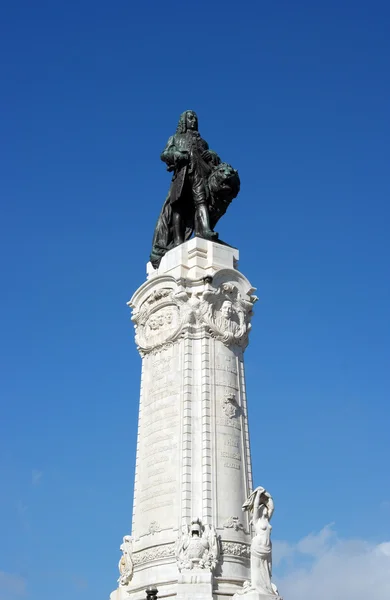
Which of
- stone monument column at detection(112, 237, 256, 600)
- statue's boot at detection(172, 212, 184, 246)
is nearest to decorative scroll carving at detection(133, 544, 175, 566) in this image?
stone monument column at detection(112, 237, 256, 600)

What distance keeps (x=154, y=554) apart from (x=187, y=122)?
15.4m

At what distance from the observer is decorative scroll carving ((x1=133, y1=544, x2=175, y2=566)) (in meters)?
19.3

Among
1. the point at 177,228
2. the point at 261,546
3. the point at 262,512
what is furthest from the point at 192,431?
the point at 177,228

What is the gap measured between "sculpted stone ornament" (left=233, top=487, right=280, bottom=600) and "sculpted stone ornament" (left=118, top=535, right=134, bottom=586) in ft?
12.1

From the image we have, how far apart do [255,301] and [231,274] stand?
1280 millimetres

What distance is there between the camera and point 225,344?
2211cm

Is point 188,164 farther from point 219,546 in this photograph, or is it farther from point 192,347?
point 219,546

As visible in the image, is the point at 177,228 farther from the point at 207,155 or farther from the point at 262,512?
the point at 262,512

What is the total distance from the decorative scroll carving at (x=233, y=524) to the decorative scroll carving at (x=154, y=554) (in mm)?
1539

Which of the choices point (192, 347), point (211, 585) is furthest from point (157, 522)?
point (192, 347)

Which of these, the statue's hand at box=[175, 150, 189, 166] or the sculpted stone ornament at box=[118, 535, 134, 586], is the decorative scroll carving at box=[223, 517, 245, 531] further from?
the statue's hand at box=[175, 150, 189, 166]

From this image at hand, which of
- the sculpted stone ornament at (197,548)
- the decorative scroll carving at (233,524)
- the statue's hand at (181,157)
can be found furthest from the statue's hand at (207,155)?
the sculpted stone ornament at (197,548)

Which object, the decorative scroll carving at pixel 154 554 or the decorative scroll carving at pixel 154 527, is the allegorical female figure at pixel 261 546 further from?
the decorative scroll carving at pixel 154 527

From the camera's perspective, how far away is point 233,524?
64.2 ft
